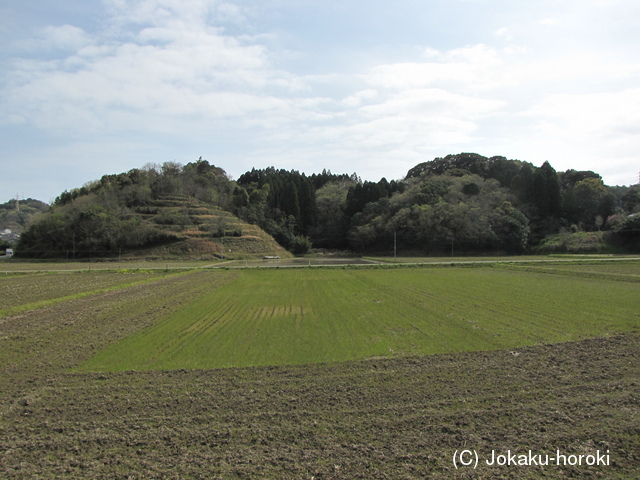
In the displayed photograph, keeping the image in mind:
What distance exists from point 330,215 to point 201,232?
32508mm

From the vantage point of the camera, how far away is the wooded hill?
62469mm

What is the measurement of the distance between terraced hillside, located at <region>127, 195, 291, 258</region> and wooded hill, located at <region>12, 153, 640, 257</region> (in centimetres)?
19

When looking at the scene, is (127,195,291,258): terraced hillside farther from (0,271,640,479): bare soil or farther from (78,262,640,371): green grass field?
(0,271,640,479): bare soil

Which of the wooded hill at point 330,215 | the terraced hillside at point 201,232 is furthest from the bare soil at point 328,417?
the wooded hill at point 330,215

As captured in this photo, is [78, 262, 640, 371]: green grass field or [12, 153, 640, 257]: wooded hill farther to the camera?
[12, 153, 640, 257]: wooded hill

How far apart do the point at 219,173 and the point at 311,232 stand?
33704 millimetres

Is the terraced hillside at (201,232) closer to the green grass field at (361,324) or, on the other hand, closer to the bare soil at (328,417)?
the green grass field at (361,324)

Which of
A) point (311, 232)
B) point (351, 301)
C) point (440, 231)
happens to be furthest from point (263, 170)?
point (351, 301)

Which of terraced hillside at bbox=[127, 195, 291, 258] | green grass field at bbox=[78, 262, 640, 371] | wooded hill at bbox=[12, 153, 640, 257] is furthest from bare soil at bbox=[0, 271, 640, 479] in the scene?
wooded hill at bbox=[12, 153, 640, 257]

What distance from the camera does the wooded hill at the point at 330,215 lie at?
6247cm

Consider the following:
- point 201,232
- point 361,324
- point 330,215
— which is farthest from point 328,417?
point 330,215

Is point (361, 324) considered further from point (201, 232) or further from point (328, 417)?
point (201, 232)

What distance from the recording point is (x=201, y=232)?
216 feet

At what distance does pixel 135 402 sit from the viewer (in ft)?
22.5
